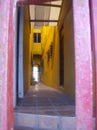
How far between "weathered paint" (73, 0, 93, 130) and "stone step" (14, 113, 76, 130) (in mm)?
1403

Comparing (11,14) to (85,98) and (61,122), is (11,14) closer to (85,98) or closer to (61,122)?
(85,98)

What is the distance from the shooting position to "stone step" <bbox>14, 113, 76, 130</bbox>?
2.49 meters

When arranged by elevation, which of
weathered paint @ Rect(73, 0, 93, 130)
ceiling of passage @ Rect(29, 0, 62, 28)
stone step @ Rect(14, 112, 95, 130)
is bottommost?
stone step @ Rect(14, 112, 95, 130)

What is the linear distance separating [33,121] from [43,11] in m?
Answer: 5.87

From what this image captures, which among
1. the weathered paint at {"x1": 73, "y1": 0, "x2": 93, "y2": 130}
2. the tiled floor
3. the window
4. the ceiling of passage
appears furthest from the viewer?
the window

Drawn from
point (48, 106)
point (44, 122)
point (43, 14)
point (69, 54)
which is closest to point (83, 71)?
point (44, 122)

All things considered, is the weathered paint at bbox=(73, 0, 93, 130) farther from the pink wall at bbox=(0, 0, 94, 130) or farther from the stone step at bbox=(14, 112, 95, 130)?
the stone step at bbox=(14, 112, 95, 130)

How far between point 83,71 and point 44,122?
63.3 inches

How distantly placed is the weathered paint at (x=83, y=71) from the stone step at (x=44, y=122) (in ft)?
4.60

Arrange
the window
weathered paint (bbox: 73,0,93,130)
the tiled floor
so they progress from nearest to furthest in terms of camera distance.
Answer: weathered paint (bbox: 73,0,93,130) < the tiled floor < the window

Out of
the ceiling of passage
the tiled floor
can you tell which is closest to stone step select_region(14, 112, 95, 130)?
the tiled floor

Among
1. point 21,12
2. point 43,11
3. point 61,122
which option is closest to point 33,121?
point 61,122

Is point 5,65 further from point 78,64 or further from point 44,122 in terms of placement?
point 44,122

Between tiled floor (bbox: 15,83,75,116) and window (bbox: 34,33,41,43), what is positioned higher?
window (bbox: 34,33,41,43)
